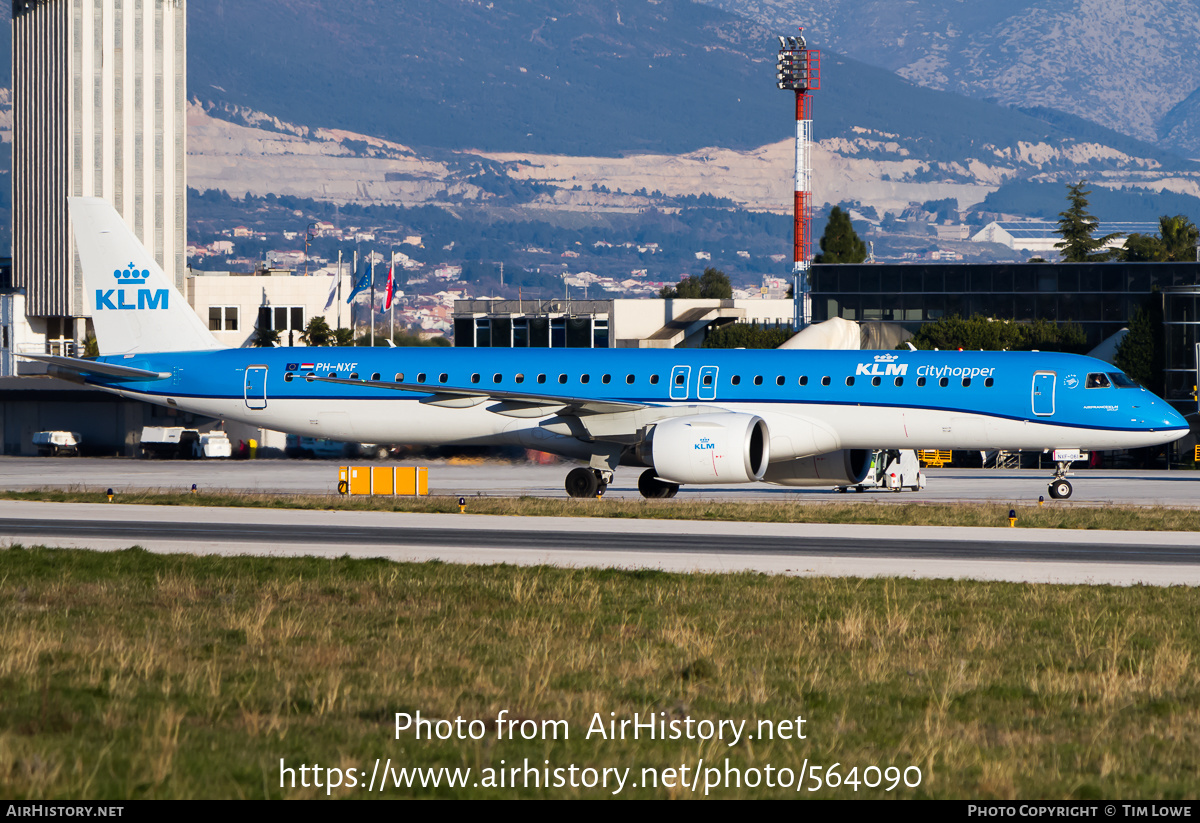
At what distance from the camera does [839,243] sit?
17312 centimetres

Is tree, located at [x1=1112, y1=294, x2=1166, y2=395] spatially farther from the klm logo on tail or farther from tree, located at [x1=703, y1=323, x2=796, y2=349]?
the klm logo on tail

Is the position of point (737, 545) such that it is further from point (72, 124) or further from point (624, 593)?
point (72, 124)

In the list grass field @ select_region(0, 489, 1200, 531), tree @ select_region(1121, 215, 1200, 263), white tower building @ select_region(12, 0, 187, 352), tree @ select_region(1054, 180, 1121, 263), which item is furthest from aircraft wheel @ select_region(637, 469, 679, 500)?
tree @ select_region(1054, 180, 1121, 263)

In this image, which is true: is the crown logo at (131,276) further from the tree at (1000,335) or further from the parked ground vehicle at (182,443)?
the tree at (1000,335)

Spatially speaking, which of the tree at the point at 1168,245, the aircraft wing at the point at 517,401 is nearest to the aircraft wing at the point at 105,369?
the aircraft wing at the point at 517,401

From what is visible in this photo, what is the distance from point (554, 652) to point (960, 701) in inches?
181

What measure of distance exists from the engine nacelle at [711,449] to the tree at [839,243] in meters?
135

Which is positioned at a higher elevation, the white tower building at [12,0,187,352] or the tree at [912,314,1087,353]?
the white tower building at [12,0,187,352]

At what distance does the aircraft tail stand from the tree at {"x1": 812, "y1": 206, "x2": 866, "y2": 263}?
131844 mm

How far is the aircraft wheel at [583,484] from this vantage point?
41.6 meters

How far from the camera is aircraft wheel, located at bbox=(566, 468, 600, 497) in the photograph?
41.6 m

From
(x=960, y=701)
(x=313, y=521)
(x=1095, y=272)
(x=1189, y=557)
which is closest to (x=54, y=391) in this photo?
(x=313, y=521)

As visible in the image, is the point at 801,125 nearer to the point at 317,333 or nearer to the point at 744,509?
the point at 317,333
